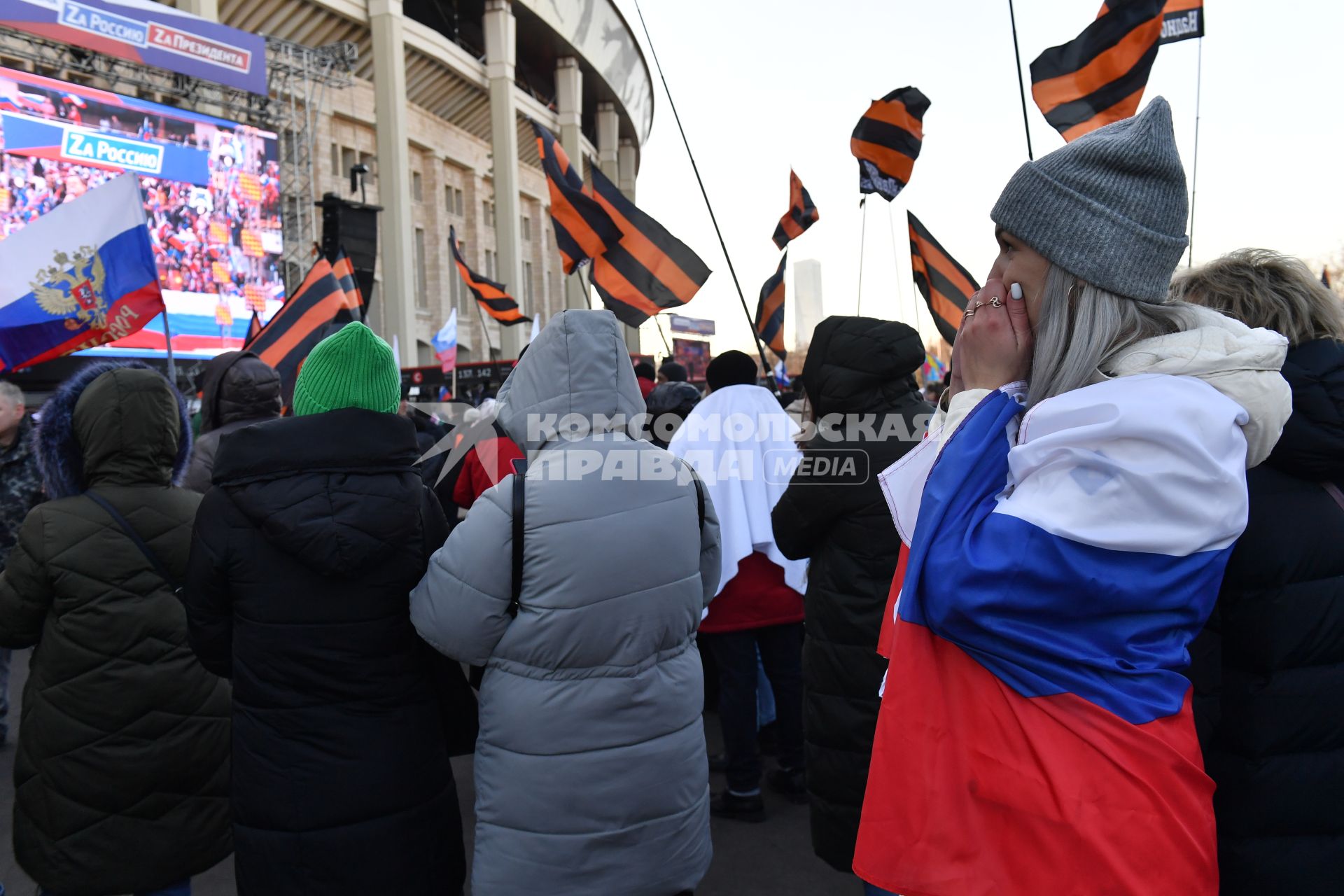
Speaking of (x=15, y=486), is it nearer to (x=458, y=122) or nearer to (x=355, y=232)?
(x=355, y=232)

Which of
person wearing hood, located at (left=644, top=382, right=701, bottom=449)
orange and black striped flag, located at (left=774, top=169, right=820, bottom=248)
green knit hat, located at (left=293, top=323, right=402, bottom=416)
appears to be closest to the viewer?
green knit hat, located at (left=293, top=323, right=402, bottom=416)

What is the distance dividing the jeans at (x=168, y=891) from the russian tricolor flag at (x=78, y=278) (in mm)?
3005

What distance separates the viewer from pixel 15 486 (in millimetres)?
4746

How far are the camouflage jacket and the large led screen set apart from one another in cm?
1286

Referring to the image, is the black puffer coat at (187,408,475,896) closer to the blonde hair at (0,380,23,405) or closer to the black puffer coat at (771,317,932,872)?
the black puffer coat at (771,317,932,872)

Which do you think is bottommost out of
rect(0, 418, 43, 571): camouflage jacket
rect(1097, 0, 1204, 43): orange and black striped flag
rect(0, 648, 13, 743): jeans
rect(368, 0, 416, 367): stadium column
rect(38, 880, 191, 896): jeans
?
rect(0, 648, 13, 743): jeans

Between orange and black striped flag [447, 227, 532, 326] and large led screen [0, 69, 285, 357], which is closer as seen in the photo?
orange and black striped flag [447, 227, 532, 326]

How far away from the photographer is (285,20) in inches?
1068

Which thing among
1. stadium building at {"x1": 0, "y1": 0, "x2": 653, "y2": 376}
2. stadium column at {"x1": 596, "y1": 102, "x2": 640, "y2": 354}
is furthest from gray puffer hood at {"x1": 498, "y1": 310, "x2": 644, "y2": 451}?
stadium column at {"x1": 596, "y1": 102, "x2": 640, "y2": 354}

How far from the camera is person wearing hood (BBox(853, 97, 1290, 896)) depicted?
1098 millimetres

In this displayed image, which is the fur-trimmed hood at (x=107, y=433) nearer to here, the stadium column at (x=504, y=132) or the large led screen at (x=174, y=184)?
the large led screen at (x=174, y=184)

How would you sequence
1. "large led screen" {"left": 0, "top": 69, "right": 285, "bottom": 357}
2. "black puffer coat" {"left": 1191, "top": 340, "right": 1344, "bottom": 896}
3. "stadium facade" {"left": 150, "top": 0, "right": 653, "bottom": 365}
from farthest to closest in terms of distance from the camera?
"stadium facade" {"left": 150, "top": 0, "right": 653, "bottom": 365}
"large led screen" {"left": 0, "top": 69, "right": 285, "bottom": 357}
"black puffer coat" {"left": 1191, "top": 340, "right": 1344, "bottom": 896}

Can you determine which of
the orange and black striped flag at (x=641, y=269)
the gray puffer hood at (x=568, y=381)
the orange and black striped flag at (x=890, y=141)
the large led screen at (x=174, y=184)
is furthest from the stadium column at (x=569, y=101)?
the gray puffer hood at (x=568, y=381)

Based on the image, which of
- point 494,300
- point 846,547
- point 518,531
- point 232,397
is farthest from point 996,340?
point 494,300
